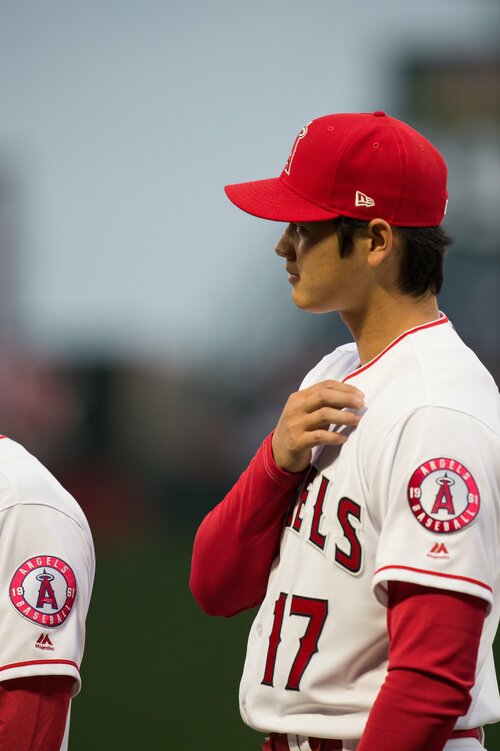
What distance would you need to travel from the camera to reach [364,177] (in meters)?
1.18

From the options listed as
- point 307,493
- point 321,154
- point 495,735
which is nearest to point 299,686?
point 307,493

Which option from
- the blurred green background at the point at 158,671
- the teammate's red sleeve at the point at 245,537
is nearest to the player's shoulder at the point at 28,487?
the teammate's red sleeve at the point at 245,537

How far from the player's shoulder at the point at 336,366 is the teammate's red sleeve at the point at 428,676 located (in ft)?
1.21

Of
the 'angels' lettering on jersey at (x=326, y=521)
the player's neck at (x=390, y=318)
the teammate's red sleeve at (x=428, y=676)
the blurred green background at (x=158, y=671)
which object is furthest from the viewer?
the blurred green background at (x=158, y=671)

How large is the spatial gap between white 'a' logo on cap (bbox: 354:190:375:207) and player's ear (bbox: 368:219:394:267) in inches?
0.7

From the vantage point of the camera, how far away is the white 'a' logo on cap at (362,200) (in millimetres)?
1181

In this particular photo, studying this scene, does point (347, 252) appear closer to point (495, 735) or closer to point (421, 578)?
point (421, 578)

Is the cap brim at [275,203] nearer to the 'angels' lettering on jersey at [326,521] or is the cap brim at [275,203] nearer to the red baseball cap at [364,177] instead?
the red baseball cap at [364,177]

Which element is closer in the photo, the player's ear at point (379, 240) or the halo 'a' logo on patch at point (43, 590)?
the player's ear at point (379, 240)

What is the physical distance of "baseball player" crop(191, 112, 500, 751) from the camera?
101 centimetres

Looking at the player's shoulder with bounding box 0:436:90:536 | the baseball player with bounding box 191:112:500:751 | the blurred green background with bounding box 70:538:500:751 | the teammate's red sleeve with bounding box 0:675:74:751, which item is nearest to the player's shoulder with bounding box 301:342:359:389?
the baseball player with bounding box 191:112:500:751

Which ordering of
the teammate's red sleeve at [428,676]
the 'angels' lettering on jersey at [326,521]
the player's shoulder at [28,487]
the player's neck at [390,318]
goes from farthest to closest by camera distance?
the player's shoulder at [28,487]
the player's neck at [390,318]
the 'angels' lettering on jersey at [326,521]
the teammate's red sleeve at [428,676]

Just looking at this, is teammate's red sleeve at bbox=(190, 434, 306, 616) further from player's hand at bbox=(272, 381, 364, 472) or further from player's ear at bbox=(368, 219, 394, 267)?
player's ear at bbox=(368, 219, 394, 267)

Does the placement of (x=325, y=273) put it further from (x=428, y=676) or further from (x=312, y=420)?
(x=428, y=676)
